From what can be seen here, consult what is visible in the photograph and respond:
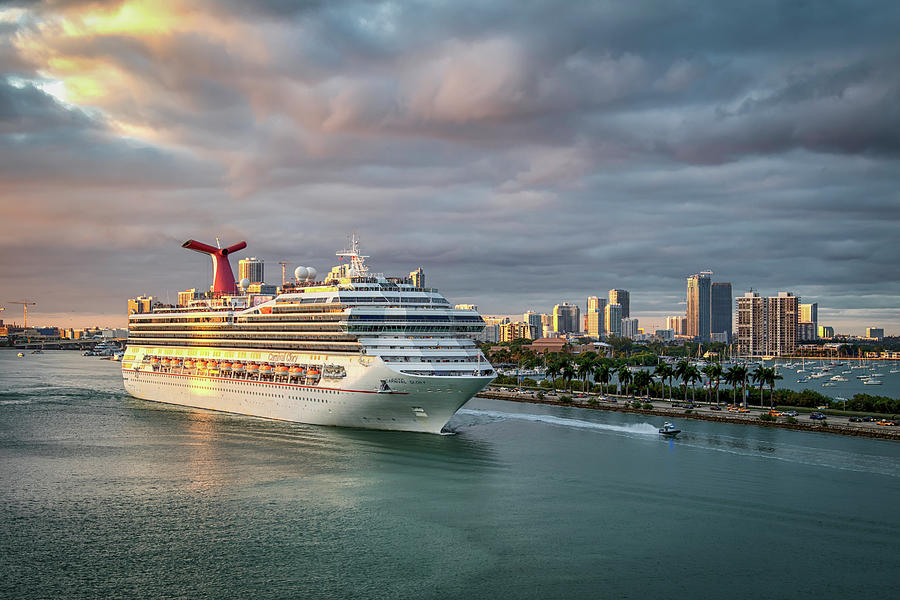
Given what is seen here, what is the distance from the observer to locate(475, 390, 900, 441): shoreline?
57312mm

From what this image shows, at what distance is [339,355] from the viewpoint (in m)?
53.0

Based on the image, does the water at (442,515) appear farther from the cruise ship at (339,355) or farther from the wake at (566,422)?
the wake at (566,422)

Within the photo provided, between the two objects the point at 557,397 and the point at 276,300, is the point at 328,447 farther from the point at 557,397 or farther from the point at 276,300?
the point at 557,397

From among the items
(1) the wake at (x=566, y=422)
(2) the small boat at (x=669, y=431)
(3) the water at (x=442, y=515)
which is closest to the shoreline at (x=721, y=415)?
(3) the water at (x=442, y=515)

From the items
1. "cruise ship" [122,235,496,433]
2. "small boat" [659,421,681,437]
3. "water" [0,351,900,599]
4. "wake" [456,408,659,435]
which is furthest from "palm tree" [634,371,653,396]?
"cruise ship" [122,235,496,433]

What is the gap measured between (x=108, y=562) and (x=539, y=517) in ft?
59.2

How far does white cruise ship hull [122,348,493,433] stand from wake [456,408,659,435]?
16.6m

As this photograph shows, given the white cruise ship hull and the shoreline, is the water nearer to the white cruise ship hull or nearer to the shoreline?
the white cruise ship hull

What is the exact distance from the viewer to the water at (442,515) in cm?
2722

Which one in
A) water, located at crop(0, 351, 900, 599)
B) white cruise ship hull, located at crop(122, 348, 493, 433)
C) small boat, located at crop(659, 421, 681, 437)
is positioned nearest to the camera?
water, located at crop(0, 351, 900, 599)

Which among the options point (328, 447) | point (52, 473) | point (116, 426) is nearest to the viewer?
point (52, 473)

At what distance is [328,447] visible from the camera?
1891 inches

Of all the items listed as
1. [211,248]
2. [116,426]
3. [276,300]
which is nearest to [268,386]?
[276,300]

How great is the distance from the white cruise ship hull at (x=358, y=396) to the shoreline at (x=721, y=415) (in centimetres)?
2860
